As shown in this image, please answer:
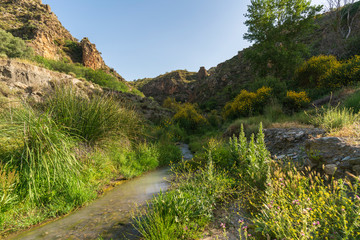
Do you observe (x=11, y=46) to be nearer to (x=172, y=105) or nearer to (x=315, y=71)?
(x=172, y=105)

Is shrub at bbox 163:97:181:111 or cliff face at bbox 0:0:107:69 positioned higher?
cliff face at bbox 0:0:107:69

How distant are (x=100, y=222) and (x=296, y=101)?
1053 centimetres

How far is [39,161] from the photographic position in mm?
3082

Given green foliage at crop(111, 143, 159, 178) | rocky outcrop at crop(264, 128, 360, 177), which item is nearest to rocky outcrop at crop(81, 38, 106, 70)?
green foliage at crop(111, 143, 159, 178)

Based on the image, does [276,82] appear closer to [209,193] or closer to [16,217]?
[209,193]

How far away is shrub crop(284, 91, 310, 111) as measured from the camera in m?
8.94

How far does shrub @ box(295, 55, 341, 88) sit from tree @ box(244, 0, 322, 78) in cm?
253

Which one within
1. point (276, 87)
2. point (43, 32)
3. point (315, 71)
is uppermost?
point (43, 32)

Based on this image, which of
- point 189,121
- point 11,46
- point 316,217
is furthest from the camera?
point 11,46

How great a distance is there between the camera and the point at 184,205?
2.39 metres

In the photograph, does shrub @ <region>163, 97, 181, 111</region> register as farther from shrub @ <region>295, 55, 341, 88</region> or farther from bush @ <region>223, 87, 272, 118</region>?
shrub @ <region>295, 55, 341, 88</region>

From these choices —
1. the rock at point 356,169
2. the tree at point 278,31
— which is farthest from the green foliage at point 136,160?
the tree at point 278,31

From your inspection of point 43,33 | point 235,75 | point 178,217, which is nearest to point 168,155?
point 178,217

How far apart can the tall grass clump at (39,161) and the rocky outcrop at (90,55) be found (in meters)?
35.0
